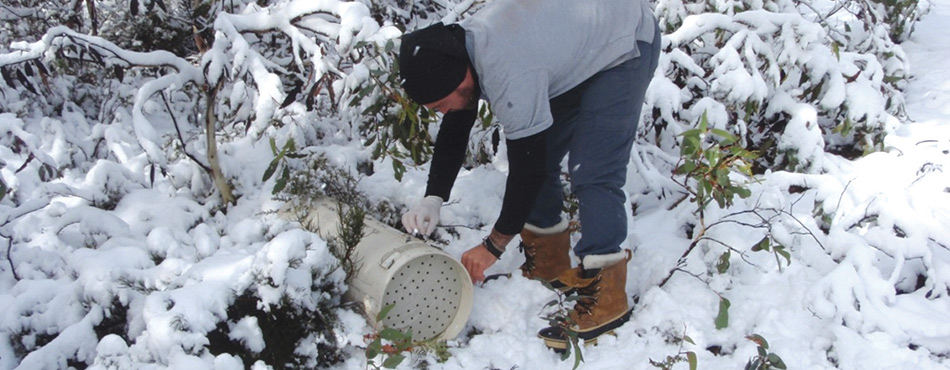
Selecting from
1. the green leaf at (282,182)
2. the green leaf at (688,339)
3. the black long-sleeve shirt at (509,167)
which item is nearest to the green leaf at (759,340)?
the green leaf at (688,339)

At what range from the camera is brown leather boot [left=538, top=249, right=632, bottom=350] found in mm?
1978

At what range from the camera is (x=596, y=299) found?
202 centimetres

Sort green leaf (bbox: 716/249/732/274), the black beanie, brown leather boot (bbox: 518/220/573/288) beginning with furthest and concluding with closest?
1. brown leather boot (bbox: 518/220/573/288)
2. green leaf (bbox: 716/249/732/274)
3. the black beanie

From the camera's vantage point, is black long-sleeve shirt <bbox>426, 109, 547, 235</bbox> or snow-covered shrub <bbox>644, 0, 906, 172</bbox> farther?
snow-covered shrub <bbox>644, 0, 906, 172</bbox>

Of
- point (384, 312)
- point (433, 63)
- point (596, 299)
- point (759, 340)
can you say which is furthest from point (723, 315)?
point (433, 63)

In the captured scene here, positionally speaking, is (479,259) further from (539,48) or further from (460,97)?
(539,48)

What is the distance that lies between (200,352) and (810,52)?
2.69 m

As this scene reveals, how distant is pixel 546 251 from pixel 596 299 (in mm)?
301

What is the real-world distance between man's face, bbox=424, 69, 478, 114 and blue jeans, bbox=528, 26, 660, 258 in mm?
377

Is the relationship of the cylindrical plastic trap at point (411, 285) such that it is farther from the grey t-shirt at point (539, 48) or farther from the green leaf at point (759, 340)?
the green leaf at point (759, 340)

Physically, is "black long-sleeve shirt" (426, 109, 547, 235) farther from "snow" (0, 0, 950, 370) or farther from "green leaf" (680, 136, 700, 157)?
"green leaf" (680, 136, 700, 157)

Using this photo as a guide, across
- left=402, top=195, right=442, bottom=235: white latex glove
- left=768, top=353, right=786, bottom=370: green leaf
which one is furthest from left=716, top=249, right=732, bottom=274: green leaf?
left=402, top=195, right=442, bottom=235: white latex glove

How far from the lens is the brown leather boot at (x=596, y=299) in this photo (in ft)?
6.49

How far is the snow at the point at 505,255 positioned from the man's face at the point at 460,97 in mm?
591
